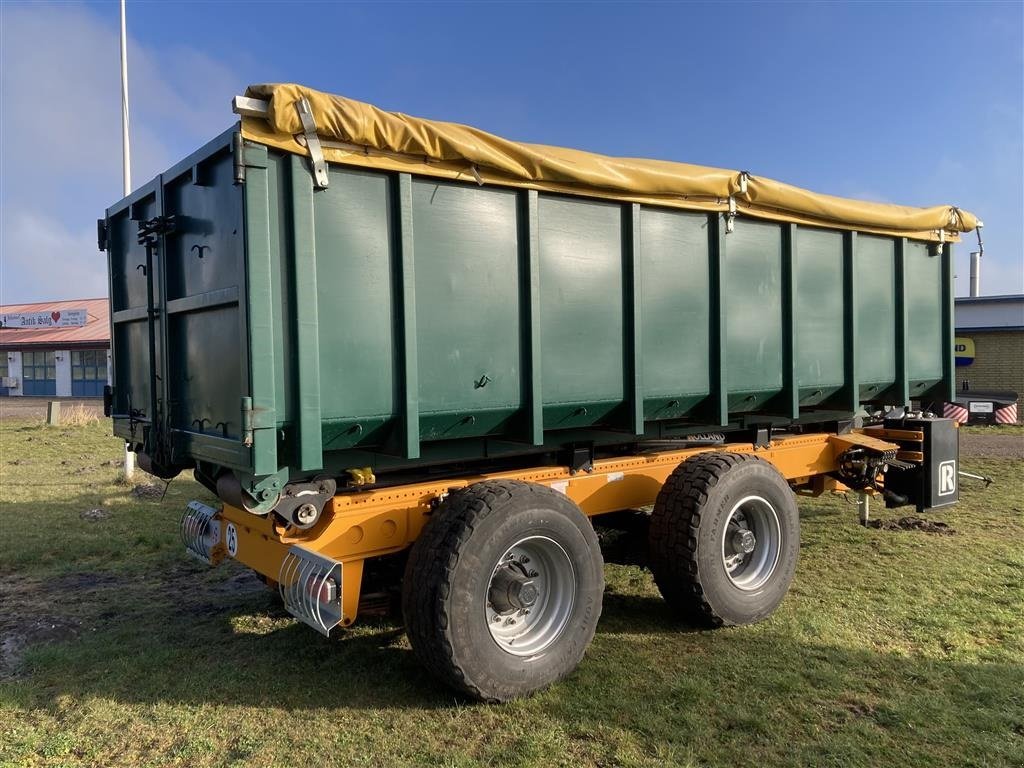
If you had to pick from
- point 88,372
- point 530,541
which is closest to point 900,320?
point 530,541

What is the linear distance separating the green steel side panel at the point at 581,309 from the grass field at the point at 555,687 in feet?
4.94

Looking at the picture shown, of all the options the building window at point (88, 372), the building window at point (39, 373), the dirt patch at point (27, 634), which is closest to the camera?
the dirt patch at point (27, 634)

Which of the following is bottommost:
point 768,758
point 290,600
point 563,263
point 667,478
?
point 768,758

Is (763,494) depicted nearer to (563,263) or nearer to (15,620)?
(563,263)

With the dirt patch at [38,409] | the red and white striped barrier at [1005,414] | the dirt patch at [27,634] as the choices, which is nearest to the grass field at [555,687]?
the dirt patch at [27,634]

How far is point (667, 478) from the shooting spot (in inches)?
187

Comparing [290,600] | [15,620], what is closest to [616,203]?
[290,600]

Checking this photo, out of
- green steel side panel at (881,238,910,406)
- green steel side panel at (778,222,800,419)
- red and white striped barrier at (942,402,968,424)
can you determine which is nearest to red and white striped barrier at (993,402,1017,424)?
red and white striped barrier at (942,402,968,424)

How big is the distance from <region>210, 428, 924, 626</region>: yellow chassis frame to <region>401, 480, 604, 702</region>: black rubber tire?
0.68ft

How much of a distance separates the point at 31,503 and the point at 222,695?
20.7ft

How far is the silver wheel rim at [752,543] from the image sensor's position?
4.75 meters

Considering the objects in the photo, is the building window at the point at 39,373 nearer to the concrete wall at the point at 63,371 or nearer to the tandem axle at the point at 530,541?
the concrete wall at the point at 63,371

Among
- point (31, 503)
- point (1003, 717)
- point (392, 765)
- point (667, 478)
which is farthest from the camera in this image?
point (31, 503)

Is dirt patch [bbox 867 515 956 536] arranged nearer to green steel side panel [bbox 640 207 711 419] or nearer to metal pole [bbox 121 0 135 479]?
green steel side panel [bbox 640 207 711 419]
